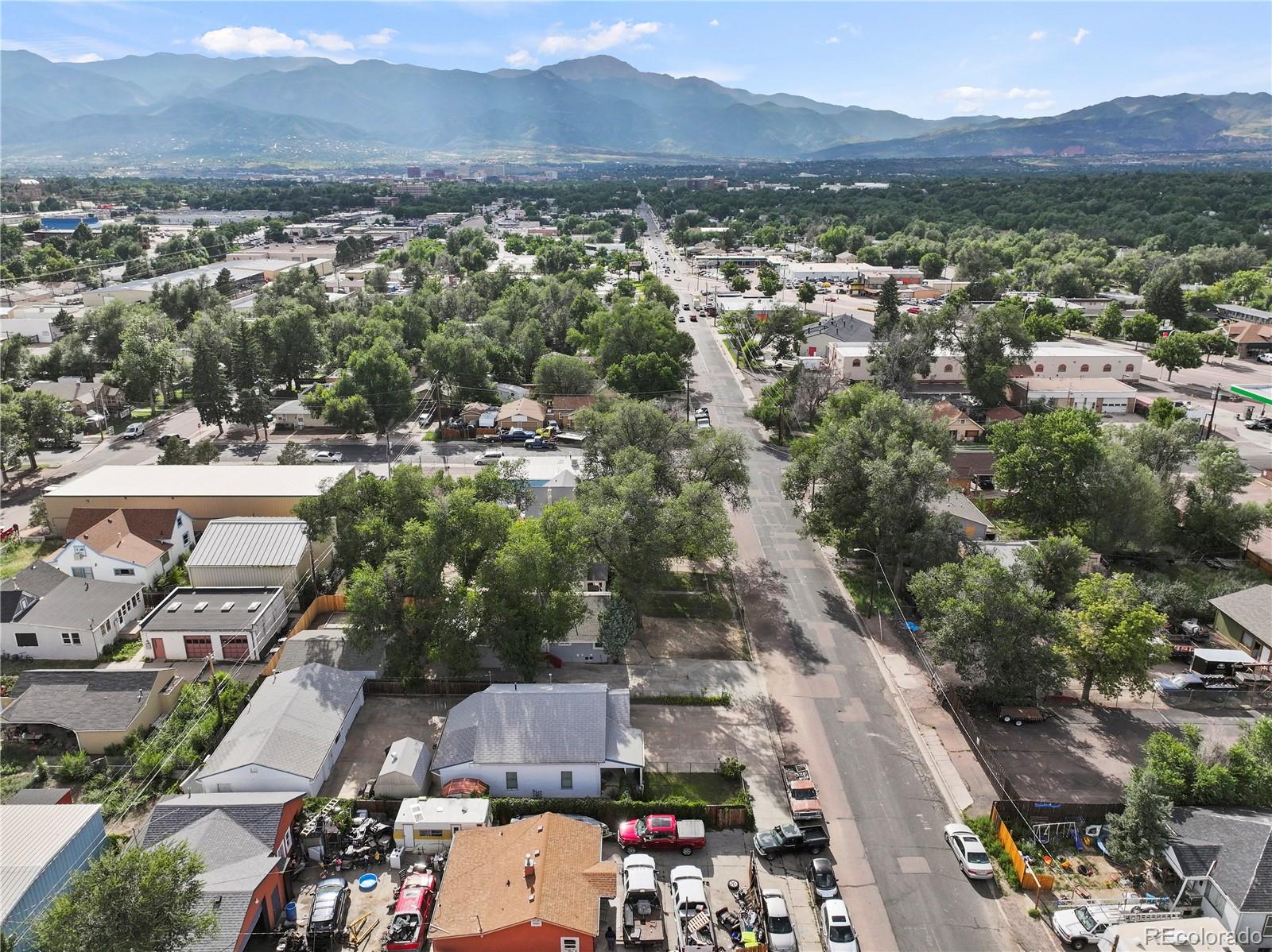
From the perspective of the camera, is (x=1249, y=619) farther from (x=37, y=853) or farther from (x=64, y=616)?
(x=64, y=616)

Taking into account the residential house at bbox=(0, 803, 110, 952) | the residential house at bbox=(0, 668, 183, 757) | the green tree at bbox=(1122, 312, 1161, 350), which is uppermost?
the green tree at bbox=(1122, 312, 1161, 350)

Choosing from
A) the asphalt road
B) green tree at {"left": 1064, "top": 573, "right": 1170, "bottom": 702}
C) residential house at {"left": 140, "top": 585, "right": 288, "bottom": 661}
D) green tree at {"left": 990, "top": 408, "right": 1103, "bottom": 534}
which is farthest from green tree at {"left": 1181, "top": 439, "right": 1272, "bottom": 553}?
residential house at {"left": 140, "top": 585, "right": 288, "bottom": 661}

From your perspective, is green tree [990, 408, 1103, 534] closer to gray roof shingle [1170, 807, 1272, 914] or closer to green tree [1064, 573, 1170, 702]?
green tree [1064, 573, 1170, 702]

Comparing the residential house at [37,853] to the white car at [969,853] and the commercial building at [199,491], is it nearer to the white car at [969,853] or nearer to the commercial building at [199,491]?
the commercial building at [199,491]

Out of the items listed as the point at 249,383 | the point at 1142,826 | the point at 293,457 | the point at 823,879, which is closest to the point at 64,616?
the point at 293,457

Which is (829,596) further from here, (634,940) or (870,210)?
(870,210)

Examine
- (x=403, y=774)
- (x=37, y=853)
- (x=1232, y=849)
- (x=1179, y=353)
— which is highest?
(x=1179, y=353)
